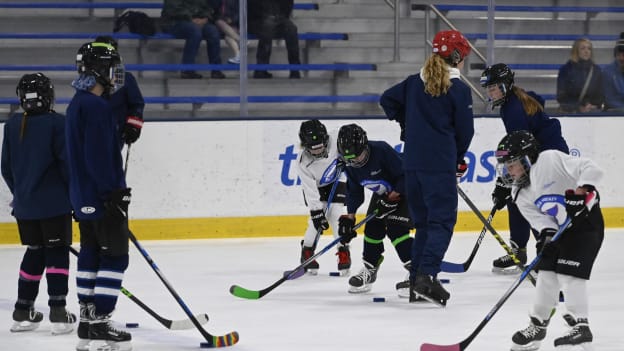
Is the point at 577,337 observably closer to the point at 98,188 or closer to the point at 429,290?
the point at 429,290

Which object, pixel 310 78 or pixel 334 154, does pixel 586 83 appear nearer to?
pixel 310 78

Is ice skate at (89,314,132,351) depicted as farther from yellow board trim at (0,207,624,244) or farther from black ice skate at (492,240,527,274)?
yellow board trim at (0,207,624,244)

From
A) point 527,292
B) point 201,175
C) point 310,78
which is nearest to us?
point 527,292

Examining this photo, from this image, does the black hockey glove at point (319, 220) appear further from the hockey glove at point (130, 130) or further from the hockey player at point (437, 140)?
the hockey glove at point (130, 130)

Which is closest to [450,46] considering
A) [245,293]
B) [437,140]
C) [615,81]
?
[437,140]

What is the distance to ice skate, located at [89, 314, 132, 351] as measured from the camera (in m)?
4.12

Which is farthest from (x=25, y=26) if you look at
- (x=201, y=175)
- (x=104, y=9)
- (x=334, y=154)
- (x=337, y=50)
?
(x=334, y=154)

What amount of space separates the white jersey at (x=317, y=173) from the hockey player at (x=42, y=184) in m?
1.63

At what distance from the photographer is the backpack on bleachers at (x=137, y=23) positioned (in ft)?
25.5

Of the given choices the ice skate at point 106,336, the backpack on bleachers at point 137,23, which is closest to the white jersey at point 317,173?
the ice skate at point 106,336

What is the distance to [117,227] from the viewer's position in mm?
4066

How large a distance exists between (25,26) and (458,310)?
400 cm

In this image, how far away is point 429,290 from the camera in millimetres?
5016

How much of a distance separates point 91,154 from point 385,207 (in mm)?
1881
